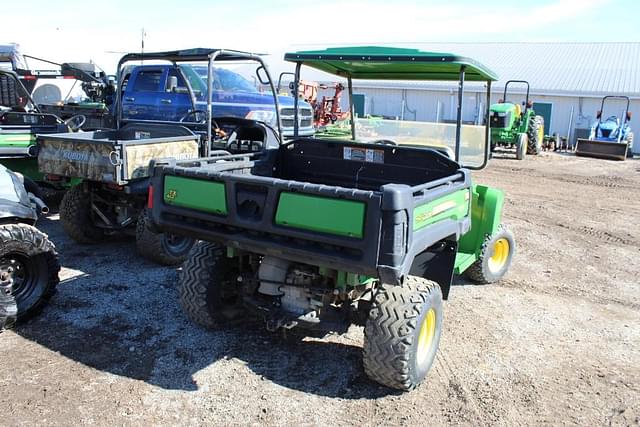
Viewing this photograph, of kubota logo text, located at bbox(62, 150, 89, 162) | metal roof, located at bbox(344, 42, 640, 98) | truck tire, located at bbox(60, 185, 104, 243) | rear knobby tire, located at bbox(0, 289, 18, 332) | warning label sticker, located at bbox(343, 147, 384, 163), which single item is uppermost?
metal roof, located at bbox(344, 42, 640, 98)

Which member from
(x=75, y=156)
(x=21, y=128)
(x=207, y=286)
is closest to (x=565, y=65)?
(x=21, y=128)

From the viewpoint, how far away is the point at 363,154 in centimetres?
484

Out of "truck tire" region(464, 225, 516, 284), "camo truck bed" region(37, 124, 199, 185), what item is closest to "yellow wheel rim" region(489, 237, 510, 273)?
"truck tire" region(464, 225, 516, 284)

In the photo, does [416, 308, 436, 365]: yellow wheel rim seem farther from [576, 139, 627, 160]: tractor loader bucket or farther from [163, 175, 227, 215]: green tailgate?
[576, 139, 627, 160]: tractor loader bucket

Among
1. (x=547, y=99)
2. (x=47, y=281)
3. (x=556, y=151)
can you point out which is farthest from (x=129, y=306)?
(x=547, y=99)

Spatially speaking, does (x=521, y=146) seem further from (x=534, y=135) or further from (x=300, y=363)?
(x=300, y=363)

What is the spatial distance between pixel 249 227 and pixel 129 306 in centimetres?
204

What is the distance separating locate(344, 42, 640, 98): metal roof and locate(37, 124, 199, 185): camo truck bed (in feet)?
68.2

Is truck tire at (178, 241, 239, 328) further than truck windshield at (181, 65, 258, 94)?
No

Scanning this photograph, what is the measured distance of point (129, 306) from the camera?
5.01m

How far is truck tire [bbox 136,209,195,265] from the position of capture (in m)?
5.90

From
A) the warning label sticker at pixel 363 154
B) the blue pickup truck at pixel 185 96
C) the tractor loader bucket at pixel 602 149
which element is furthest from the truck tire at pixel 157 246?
the tractor loader bucket at pixel 602 149

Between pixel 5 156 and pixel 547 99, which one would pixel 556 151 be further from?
pixel 5 156

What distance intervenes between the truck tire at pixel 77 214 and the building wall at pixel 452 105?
62.2 ft
